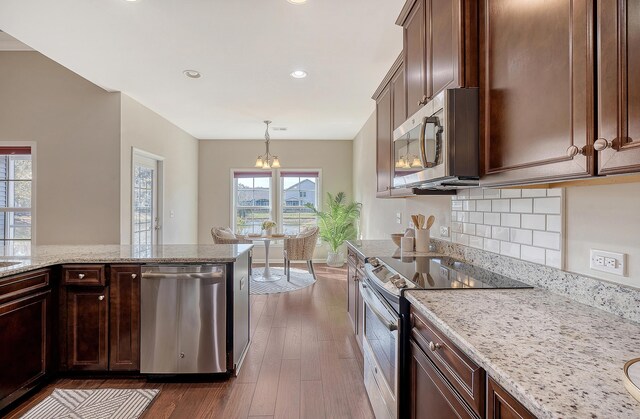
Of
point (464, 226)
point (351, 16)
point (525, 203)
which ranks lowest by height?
point (464, 226)

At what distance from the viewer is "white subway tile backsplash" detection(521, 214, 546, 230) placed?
151 cm

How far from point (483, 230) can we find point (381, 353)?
97 cm

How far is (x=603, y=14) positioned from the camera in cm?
82

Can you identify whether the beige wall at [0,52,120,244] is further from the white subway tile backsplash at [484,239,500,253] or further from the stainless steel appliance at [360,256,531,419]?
the white subway tile backsplash at [484,239,500,253]

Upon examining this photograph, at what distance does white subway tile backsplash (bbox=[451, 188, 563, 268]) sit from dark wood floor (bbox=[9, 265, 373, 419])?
1302 millimetres

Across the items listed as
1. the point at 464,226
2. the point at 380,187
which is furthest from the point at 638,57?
the point at 380,187

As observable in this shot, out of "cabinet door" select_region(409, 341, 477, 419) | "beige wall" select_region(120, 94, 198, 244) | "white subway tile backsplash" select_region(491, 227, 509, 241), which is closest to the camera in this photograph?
"cabinet door" select_region(409, 341, 477, 419)

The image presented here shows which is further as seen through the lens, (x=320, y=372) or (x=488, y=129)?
(x=320, y=372)

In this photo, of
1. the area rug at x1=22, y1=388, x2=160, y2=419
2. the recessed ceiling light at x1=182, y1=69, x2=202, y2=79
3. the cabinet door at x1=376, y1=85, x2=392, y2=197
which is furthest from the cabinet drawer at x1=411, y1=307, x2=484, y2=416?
the recessed ceiling light at x1=182, y1=69, x2=202, y2=79

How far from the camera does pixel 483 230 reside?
2.00m

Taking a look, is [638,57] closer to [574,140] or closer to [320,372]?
[574,140]

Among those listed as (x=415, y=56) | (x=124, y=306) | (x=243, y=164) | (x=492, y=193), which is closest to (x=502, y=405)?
(x=492, y=193)

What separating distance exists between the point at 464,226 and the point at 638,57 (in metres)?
1.59

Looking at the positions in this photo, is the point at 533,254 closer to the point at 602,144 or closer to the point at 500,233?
the point at 500,233
